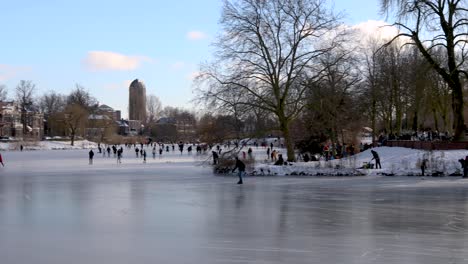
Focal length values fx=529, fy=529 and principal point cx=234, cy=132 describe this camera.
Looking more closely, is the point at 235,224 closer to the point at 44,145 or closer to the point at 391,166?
the point at 391,166

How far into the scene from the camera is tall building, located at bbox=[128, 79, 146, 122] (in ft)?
539

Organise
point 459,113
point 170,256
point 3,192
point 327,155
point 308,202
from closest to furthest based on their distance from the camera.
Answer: point 170,256, point 308,202, point 3,192, point 459,113, point 327,155

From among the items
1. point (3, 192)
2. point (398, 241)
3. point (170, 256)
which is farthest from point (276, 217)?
point (3, 192)

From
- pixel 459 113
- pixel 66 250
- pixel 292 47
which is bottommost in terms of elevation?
pixel 66 250

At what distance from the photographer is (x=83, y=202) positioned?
52.4ft

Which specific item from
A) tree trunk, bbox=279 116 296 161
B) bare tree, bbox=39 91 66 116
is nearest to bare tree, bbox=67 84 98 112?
bare tree, bbox=39 91 66 116

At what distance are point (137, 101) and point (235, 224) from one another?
15998cm

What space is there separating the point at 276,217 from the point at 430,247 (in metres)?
4.45

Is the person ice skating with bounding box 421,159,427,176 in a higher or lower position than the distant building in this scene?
lower

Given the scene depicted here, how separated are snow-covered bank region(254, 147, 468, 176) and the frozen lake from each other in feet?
20.1

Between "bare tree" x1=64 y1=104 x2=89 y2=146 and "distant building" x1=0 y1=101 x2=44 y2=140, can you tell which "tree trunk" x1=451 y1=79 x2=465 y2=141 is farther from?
"distant building" x1=0 y1=101 x2=44 y2=140

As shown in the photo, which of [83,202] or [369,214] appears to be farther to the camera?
[83,202]

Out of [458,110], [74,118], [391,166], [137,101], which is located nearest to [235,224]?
[391,166]

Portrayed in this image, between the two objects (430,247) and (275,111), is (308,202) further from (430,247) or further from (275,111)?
(275,111)
